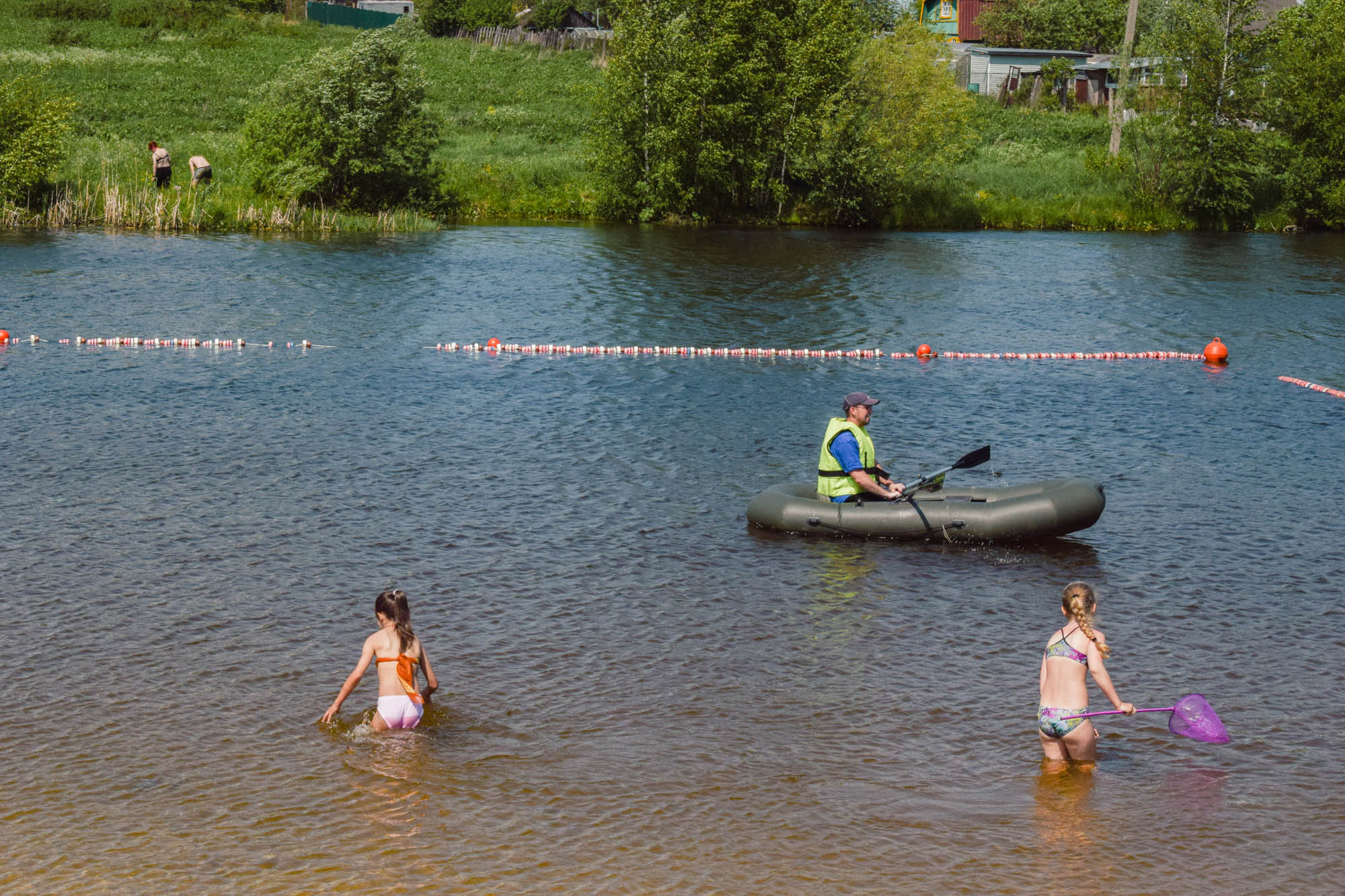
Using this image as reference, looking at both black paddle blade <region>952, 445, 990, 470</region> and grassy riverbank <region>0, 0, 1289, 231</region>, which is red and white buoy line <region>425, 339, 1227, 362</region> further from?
grassy riverbank <region>0, 0, 1289, 231</region>

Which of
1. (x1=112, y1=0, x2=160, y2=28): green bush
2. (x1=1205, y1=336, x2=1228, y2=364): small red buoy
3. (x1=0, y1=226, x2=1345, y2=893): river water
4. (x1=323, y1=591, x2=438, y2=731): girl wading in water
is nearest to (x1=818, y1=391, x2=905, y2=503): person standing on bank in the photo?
(x1=0, y1=226, x2=1345, y2=893): river water

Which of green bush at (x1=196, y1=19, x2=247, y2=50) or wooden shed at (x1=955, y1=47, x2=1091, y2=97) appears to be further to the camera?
wooden shed at (x1=955, y1=47, x2=1091, y2=97)

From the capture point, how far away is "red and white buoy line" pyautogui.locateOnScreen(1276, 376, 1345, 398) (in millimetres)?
21125

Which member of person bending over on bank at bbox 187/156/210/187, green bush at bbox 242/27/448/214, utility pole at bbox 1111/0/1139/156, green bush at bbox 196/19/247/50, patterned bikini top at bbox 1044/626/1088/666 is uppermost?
green bush at bbox 196/19/247/50

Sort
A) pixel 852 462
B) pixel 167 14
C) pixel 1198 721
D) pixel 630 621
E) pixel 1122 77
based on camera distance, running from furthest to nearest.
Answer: pixel 167 14, pixel 1122 77, pixel 852 462, pixel 630 621, pixel 1198 721

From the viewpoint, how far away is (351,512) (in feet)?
46.7

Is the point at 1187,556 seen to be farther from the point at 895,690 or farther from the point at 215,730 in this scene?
the point at 215,730

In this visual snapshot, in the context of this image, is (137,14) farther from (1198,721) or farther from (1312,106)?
(1198,721)

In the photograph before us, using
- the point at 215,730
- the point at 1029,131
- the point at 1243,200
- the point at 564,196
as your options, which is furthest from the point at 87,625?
the point at 1029,131

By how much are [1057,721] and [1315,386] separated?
49.9 feet

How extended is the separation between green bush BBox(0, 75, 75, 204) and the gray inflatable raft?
29.6 meters

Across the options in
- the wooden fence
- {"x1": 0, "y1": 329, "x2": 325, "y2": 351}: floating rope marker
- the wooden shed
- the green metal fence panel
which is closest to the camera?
{"x1": 0, "y1": 329, "x2": 325, "y2": 351}: floating rope marker

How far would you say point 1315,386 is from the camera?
21672mm

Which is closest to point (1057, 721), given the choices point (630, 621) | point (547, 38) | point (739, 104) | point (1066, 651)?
point (1066, 651)
